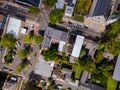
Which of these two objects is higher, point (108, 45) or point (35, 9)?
point (35, 9)

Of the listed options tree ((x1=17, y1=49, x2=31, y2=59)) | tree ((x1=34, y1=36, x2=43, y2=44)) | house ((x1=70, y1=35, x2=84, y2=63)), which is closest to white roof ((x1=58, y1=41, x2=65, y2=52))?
house ((x1=70, y1=35, x2=84, y2=63))

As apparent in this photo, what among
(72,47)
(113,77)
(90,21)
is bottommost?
(113,77)

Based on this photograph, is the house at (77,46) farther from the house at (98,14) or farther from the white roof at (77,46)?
the house at (98,14)

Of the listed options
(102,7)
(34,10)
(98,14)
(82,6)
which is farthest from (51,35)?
(102,7)

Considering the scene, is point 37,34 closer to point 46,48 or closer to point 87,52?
point 46,48

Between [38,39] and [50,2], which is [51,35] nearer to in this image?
[38,39]

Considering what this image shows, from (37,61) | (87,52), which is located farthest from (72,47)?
(37,61)
